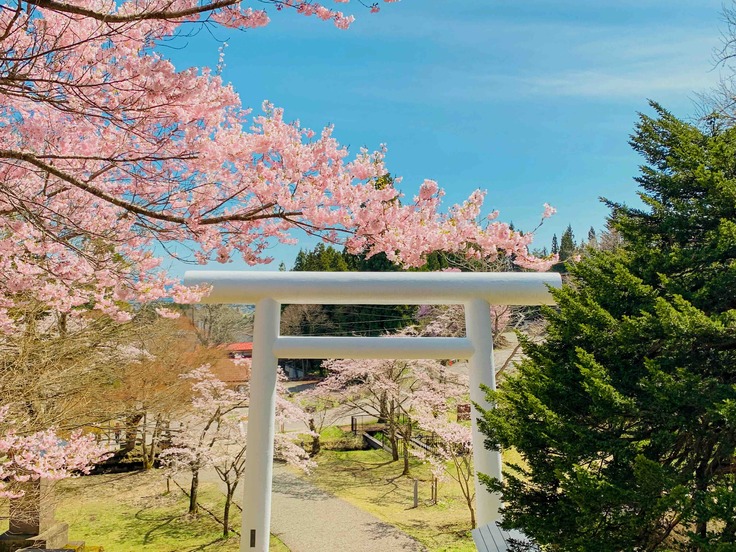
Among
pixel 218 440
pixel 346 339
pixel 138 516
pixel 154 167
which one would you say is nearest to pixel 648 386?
pixel 346 339

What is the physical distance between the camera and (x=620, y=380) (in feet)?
7.14

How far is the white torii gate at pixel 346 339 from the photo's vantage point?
3.11 metres

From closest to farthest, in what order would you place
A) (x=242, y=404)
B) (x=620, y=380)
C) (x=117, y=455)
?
(x=620, y=380)
(x=242, y=404)
(x=117, y=455)

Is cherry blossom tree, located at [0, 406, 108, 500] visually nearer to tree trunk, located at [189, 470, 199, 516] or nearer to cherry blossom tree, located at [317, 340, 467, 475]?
tree trunk, located at [189, 470, 199, 516]

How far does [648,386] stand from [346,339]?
1868mm

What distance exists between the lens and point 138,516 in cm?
659

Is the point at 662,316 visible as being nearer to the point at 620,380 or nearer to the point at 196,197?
A: the point at 620,380

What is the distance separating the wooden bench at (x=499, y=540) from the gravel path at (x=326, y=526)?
3.17 m

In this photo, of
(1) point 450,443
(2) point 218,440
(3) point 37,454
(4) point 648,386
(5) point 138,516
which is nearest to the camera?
(4) point 648,386

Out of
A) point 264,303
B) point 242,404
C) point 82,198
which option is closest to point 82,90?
point 82,198

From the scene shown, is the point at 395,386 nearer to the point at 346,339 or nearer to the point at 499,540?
the point at 346,339

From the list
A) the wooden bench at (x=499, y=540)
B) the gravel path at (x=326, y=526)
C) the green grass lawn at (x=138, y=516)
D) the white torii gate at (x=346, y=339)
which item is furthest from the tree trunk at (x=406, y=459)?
the wooden bench at (x=499, y=540)

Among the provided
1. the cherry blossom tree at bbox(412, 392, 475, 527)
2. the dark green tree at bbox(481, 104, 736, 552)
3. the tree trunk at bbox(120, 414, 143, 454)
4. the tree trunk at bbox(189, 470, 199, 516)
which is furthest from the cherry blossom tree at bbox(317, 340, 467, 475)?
the dark green tree at bbox(481, 104, 736, 552)

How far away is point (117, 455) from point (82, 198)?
7.50 meters
